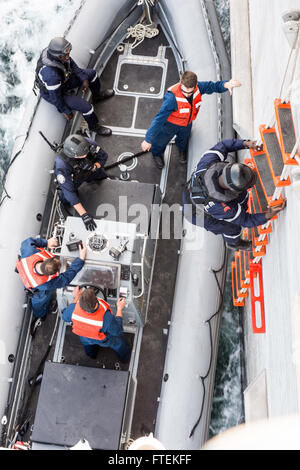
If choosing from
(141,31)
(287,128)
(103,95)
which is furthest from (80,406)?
(141,31)

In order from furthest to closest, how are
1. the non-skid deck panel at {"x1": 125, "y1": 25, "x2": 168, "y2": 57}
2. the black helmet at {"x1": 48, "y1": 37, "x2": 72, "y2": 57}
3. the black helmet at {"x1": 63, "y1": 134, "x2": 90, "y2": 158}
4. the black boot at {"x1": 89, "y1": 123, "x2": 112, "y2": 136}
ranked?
1. the non-skid deck panel at {"x1": 125, "y1": 25, "x2": 168, "y2": 57}
2. the black boot at {"x1": 89, "y1": 123, "x2": 112, "y2": 136}
3. the black helmet at {"x1": 48, "y1": 37, "x2": 72, "y2": 57}
4. the black helmet at {"x1": 63, "y1": 134, "x2": 90, "y2": 158}

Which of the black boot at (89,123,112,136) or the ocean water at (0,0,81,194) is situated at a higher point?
the ocean water at (0,0,81,194)

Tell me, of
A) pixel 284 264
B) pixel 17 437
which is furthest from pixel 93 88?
pixel 17 437

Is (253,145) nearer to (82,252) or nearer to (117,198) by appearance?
(117,198)

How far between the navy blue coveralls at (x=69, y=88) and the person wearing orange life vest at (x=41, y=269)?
1207 millimetres

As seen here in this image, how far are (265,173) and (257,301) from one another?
89 cm

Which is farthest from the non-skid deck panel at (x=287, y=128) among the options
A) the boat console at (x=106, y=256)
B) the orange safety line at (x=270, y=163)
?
the boat console at (x=106, y=256)

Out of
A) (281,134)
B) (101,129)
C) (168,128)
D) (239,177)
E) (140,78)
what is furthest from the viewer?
(140,78)

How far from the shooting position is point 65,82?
155 inches

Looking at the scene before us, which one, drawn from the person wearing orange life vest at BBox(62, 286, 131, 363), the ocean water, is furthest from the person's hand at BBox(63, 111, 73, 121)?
the person wearing orange life vest at BBox(62, 286, 131, 363)

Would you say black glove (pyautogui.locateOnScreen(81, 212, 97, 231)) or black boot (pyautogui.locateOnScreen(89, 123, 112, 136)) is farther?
black boot (pyautogui.locateOnScreen(89, 123, 112, 136))

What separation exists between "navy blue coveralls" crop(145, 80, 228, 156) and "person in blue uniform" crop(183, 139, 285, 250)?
64 centimetres

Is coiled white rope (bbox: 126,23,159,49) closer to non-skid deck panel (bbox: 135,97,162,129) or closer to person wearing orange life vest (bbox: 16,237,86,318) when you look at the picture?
non-skid deck panel (bbox: 135,97,162,129)

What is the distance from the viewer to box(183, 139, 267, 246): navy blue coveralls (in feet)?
8.99
